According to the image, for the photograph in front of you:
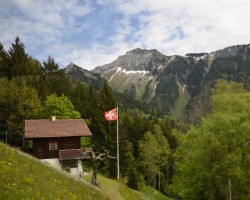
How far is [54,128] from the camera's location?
Result: 49.2 metres

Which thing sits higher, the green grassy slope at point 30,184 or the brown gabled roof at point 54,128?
the brown gabled roof at point 54,128

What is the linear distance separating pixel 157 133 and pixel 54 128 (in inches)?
2119

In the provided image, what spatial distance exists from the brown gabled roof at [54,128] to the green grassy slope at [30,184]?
62.9ft

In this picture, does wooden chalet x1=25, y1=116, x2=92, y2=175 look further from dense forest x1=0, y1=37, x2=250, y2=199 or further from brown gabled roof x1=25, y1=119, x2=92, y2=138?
dense forest x1=0, y1=37, x2=250, y2=199

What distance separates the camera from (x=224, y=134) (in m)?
46.5

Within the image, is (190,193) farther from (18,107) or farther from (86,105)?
(86,105)

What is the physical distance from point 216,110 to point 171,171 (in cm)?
5379

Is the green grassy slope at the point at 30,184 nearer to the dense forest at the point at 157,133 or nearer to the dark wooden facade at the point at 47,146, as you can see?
the dark wooden facade at the point at 47,146

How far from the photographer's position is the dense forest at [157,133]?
46.0 metres

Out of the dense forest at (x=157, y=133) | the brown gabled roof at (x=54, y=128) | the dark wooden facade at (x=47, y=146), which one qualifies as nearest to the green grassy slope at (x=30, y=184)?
the brown gabled roof at (x=54, y=128)

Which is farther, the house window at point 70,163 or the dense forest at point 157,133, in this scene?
the house window at point 70,163

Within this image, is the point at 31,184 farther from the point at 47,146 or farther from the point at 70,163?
the point at 70,163

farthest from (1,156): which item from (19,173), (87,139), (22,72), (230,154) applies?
(22,72)

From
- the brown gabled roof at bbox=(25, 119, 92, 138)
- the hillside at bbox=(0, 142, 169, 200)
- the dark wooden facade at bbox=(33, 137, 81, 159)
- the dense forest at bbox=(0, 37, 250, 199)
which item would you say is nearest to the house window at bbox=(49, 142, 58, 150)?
the dark wooden facade at bbox=(33, 137, 81, 159)
